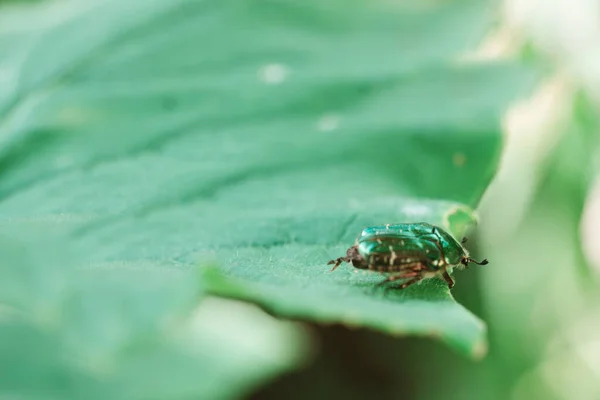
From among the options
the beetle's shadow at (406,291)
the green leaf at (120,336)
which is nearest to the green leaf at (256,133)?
the beetle's shadow at (406,291)

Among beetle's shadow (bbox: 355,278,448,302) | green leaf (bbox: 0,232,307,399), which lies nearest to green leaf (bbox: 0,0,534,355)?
beetle's shadow (bbox: 355,278,448,302)

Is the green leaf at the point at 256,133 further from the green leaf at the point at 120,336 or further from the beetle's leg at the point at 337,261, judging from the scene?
the green leaf at the point at 120,336

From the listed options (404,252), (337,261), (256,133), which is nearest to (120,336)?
(337,261)

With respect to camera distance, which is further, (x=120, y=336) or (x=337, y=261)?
(x=337, y=261)

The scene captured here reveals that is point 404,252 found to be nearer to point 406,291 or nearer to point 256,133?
point 406,291

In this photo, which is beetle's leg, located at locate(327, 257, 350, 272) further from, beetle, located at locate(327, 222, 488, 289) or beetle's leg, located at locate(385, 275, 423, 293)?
beetle's leg, located at locate(385, 275, 423, 293)

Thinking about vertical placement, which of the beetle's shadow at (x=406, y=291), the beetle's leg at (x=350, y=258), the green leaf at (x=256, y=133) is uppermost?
the green leaf at (x=256, y=133)
